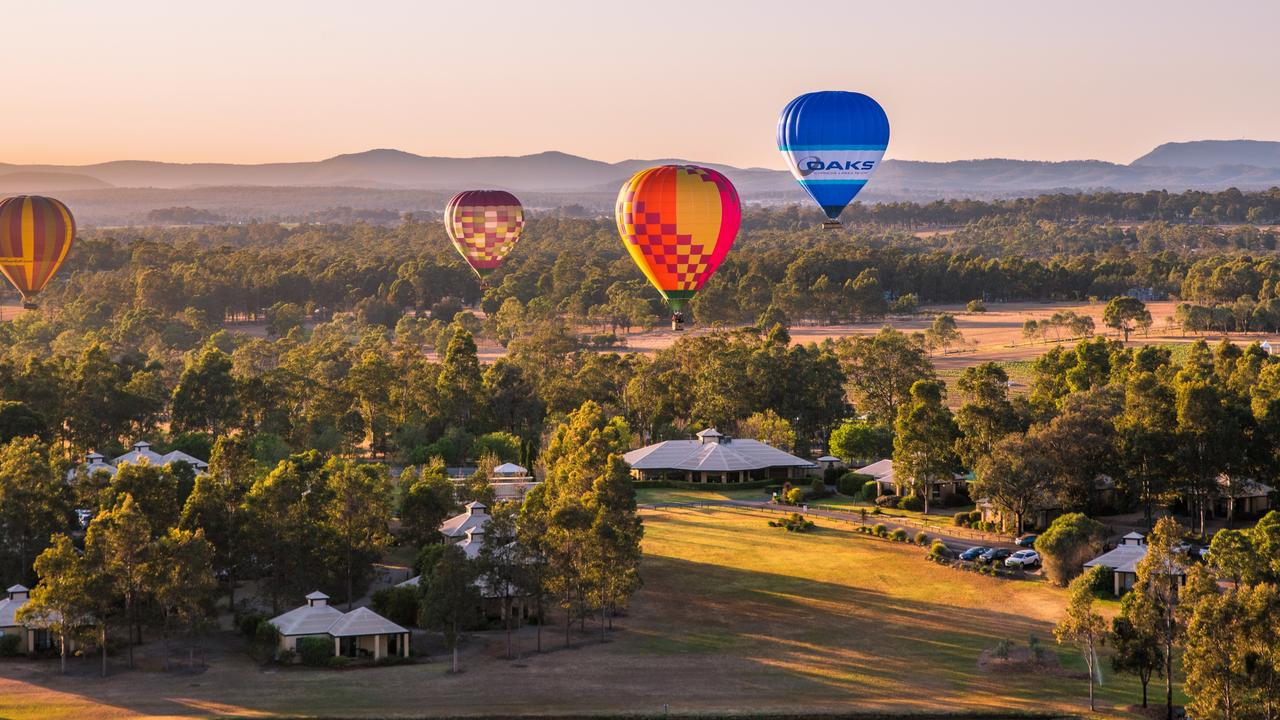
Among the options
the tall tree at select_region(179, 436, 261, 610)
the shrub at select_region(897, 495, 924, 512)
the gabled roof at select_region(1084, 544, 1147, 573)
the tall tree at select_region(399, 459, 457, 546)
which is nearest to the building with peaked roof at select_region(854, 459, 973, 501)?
the shrub at select_region(897, 495, 924, 512)

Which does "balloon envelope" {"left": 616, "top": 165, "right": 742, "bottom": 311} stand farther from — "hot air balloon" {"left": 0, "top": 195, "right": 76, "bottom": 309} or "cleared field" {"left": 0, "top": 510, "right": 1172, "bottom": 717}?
"hot air balloon" {"left": 0, "top": 195, "right": 76, "bottom": 309}

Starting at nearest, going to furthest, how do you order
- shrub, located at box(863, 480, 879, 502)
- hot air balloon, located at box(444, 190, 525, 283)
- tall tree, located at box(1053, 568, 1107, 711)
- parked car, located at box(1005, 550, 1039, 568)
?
tall tree, located at box(1053, 568, 1107, 711) → parked car, located at box(1005, 550, 1039, 568) → shrub, located at box(863, 480, 879, 502) → hot air balloon, located at box(444, 190, 525, 283)

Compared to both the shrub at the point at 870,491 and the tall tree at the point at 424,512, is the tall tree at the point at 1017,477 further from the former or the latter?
the tall tree at the point at 424,512

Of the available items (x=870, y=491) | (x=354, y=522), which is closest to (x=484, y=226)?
(x=870, y=491)

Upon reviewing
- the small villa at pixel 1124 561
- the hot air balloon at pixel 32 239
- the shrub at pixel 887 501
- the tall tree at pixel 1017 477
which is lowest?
the shrub at pixel 887 501

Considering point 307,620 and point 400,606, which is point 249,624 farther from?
point 400,606

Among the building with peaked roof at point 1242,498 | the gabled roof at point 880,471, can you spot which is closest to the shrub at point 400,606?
the gabled roof at point 880,471

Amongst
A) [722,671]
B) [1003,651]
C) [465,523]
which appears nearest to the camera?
[722,671]
